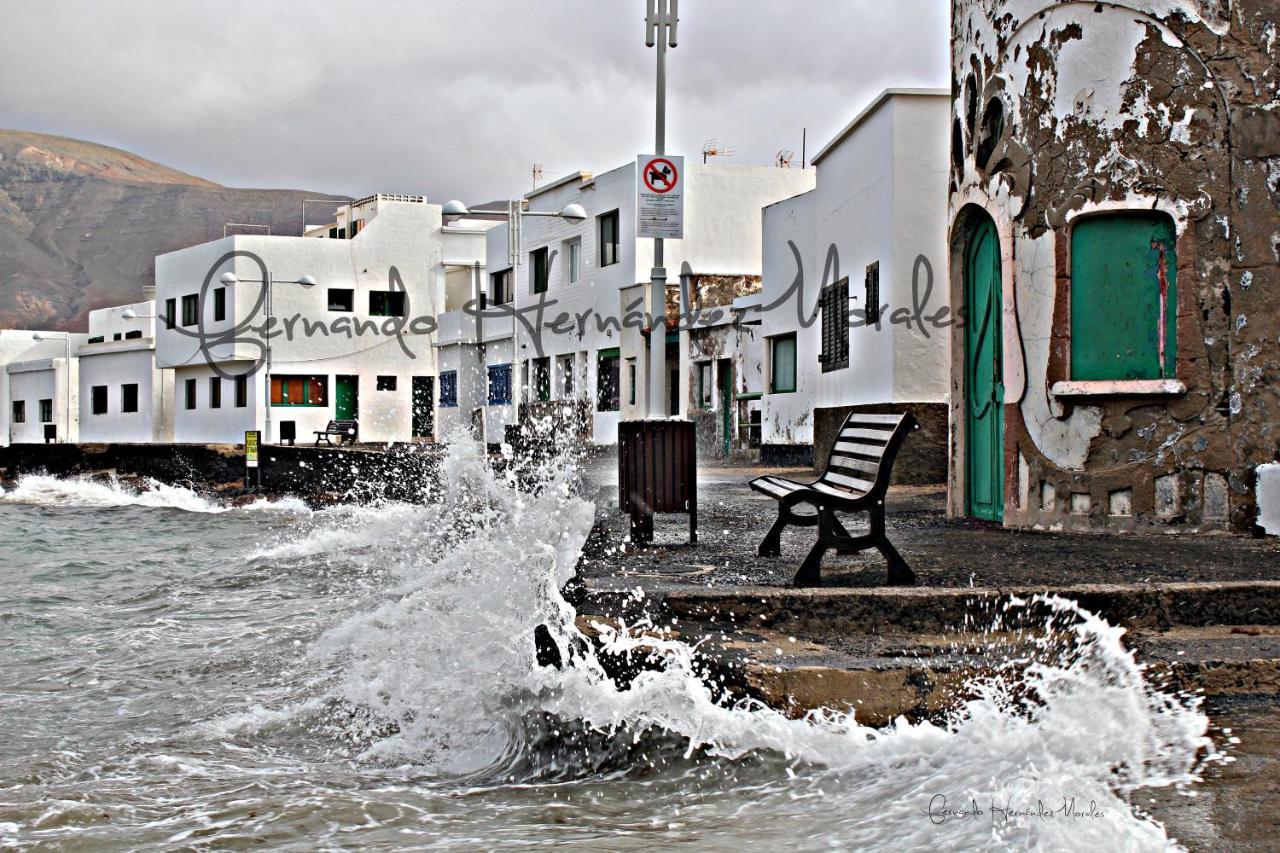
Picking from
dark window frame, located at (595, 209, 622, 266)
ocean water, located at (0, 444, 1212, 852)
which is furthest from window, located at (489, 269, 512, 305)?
ocean water, located at (0, 444, 1212, 852)

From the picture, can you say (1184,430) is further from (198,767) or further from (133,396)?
(133,396)

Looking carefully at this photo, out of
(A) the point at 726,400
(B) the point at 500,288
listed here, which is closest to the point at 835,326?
(A) the point at 726,400

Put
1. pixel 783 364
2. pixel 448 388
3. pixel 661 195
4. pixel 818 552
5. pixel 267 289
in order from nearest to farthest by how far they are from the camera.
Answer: pixel 818 552, pixel 661 195, pixel 783 364, pixel 448 388, pixel 267 289

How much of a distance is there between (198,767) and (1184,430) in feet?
22.0

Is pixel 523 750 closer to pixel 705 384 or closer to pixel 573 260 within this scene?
pixel 705 384

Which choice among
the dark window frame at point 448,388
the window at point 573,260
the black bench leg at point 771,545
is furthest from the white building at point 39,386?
the black bench leg at point 771,545

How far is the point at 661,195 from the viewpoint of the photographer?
1098cm

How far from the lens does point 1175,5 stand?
29.8 ft

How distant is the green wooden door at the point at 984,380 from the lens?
1059 centimetres

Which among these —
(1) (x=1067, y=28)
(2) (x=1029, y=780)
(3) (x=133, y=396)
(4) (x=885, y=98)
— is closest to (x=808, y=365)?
(4) (x=885, y=98)

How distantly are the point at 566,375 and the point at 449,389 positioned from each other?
30.9 feet

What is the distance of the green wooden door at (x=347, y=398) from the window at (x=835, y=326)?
2988cm

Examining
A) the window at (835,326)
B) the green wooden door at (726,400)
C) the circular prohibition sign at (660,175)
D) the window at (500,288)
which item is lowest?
the green wooden door at (726,400)

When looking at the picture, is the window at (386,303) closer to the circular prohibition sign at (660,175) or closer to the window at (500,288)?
the window at (500,288)
